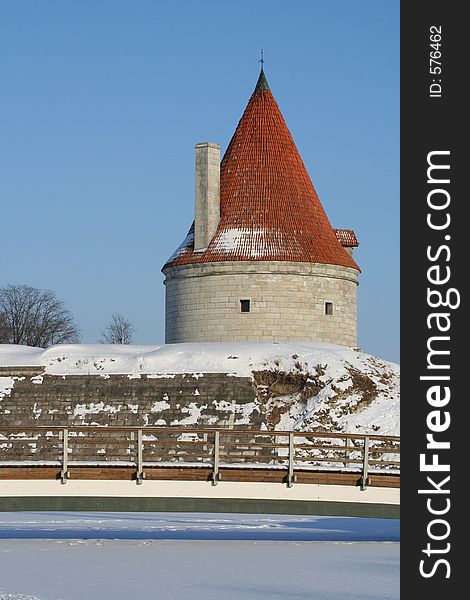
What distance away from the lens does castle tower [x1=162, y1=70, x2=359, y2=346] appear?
36.7m

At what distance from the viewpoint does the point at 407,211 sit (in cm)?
997

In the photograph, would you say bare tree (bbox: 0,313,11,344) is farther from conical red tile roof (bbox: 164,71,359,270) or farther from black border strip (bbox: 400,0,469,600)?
black border strip (bbox: 400,0,469,600)

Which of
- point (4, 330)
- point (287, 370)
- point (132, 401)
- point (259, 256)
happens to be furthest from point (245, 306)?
point (4, 330)

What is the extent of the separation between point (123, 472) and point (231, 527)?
298cm

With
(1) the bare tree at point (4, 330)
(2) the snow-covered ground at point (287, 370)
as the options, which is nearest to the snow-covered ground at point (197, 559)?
(2) the snow-covered ground at point (287, 370)

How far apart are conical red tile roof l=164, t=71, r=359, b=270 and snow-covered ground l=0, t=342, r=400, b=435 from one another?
12.1 ft

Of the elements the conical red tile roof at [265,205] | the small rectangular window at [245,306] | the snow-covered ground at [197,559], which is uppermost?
the conical red tile roof at [265,205]

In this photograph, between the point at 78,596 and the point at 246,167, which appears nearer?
the point at 78,596

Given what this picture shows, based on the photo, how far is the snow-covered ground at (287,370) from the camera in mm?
30656

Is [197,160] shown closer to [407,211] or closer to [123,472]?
[123,472]

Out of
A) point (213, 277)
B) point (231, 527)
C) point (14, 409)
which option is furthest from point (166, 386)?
point (231, 527)

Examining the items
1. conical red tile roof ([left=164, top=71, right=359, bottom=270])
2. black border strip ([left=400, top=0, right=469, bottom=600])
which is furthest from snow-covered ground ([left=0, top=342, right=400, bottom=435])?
black border strip ([left=400, top=0, right=469, bottom=600])

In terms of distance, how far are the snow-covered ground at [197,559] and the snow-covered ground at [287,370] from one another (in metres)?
9.25

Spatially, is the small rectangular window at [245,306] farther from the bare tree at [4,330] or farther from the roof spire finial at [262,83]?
the bare tree at [4,330]
